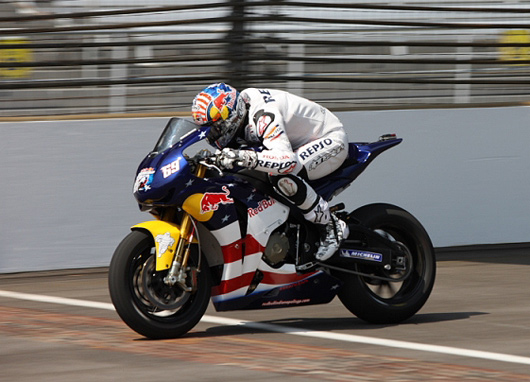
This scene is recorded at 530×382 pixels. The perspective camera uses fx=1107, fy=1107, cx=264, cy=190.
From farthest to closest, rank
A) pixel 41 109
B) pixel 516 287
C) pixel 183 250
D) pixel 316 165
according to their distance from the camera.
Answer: pixel 41 109
pixel 516 287
pixel 316 165
pixel 183 250

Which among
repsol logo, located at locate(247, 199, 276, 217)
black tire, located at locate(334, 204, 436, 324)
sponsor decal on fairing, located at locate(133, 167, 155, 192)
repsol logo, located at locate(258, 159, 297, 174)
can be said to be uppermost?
repsol logo, located at locate(258, 159, 297, 174)

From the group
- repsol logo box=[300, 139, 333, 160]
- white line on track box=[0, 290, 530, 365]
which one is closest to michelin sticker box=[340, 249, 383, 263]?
white line on track box=[0, 290, 530, 365]

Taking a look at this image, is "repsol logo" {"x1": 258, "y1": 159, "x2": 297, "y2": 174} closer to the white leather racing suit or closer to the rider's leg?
the white leather racing suit

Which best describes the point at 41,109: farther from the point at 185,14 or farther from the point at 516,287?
the point at 516,287

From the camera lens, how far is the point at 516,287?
32.0 feet

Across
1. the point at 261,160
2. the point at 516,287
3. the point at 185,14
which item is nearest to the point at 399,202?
the point at 516,287

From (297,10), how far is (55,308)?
4.44 m

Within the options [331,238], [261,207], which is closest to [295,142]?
[261,207]

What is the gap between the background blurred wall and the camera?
33.5ft

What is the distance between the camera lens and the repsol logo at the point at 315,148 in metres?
7.73

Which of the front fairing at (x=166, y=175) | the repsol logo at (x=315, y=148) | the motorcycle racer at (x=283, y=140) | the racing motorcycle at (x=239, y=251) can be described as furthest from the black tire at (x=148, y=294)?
the repsol logo at (x=315, y=148)

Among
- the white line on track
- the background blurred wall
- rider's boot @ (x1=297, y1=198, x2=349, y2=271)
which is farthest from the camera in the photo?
the background blurred wall

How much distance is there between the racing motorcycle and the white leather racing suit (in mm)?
162

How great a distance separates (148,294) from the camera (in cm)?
716
